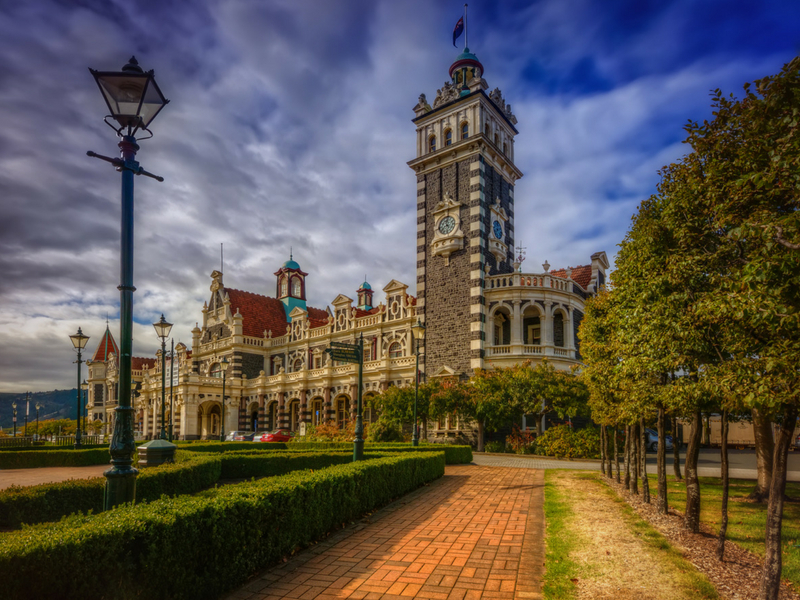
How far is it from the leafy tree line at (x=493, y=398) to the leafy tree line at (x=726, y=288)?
13815 millimetres

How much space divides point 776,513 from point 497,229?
3086 centimetres

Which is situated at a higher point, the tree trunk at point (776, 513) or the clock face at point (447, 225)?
the clock face at point (447, 225)

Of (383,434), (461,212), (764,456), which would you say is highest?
(461,212)

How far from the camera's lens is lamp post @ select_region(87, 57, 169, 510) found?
657 centimetres

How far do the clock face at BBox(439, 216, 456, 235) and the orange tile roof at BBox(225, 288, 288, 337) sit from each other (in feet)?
79.8

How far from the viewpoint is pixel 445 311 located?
34.3m

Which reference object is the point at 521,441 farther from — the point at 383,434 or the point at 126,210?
the point at 126,210

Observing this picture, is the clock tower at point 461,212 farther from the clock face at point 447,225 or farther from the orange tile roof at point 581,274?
the orange tile roof at point 581,274

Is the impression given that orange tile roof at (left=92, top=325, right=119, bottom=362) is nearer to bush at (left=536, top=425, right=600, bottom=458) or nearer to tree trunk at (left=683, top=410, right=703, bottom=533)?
bush at (left=536, top=425, right=600, bottom=458)

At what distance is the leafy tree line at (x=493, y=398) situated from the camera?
26.3 meters

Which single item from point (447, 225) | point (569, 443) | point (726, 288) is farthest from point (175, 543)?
point (447, 225)

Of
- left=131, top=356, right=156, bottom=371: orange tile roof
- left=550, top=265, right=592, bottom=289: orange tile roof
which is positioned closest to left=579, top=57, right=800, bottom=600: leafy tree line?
left=550, top=265, right=592, bottom=289: orange tile roof

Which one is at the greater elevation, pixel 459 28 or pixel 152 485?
pixel 459 28

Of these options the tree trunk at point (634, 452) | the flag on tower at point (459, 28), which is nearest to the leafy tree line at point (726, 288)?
the tree trunk at point (634, 452)
